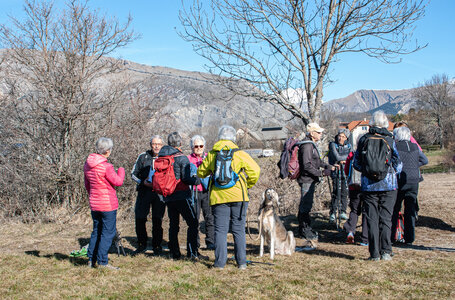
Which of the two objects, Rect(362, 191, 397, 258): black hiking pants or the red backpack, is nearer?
Rect(362, 191, 397, 258): black hiking pants

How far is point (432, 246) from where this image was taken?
20.9 ft

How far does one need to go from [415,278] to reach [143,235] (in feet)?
13.5

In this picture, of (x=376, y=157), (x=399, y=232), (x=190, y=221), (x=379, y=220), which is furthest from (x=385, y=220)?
(x=190, y=221)

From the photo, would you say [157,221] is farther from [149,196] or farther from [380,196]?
[380,196]

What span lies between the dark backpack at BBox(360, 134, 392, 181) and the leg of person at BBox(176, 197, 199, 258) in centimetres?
244

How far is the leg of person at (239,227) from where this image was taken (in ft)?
16.7

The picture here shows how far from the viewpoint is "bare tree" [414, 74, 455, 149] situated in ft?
184

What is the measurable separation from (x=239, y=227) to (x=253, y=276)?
618mm

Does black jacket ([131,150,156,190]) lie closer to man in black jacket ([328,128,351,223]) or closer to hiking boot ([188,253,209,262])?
hiking boot ([188,253,209,262])

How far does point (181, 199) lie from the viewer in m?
5.73

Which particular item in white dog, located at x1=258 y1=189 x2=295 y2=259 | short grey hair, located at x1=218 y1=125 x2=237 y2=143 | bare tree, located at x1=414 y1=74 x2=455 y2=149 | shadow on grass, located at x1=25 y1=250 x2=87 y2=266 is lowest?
shadow on grass, located at x1=25 y1=250 x2=87 y2=266

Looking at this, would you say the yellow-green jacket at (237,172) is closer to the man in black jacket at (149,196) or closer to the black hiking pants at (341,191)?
the man in black jacket at (149,196)

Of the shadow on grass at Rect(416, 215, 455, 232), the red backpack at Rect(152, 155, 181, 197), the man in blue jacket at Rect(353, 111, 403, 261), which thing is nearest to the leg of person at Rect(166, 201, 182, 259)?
the red backpack at Rect(152, 155, 181, 197)

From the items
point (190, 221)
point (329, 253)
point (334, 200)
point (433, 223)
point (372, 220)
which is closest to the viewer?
point (372, 220)
